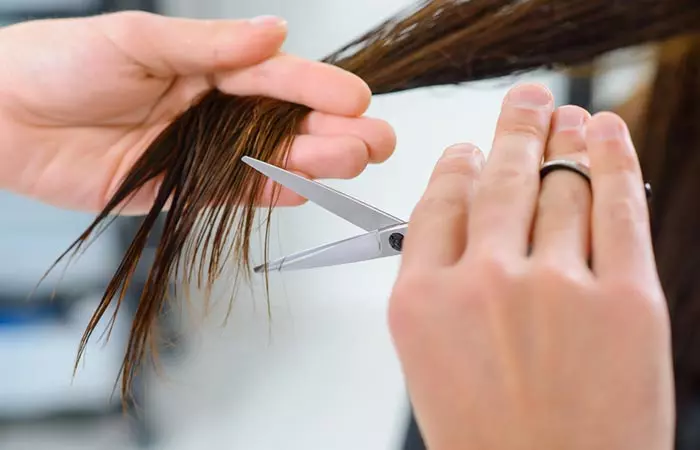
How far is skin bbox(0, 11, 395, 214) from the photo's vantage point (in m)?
0.65

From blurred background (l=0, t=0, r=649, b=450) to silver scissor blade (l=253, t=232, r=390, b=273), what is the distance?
52 cm

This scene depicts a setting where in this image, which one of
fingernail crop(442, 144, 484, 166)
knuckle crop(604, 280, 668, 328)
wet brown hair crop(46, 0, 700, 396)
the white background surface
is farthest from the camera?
the white background surface

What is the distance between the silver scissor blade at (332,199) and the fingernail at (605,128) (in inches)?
6.7

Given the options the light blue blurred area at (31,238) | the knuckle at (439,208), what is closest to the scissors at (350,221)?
the knuckle at (439,208)

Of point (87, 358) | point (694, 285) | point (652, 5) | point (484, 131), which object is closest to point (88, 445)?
point (87, 358)

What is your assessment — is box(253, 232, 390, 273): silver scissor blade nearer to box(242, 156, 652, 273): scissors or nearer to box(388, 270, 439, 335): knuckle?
box(242, 156, 652, 273): scissors

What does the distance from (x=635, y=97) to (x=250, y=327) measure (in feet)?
3.03

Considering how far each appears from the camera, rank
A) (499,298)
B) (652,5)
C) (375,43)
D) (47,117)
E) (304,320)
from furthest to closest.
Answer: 1. (304,320)
2. (47,117)
3. (375,43)
4. (652,5)
5. (499,298)

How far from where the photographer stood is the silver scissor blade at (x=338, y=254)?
1.87 feet

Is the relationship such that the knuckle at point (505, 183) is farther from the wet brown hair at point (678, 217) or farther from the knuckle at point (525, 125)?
the wet brown hair at point (678, 217)

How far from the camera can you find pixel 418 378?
1.37 feet

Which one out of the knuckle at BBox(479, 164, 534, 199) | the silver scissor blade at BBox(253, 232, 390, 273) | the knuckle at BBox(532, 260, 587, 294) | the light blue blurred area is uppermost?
the knuckle at BBox(479, 164, 534, 199)

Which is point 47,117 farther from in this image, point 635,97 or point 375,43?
point 635,97

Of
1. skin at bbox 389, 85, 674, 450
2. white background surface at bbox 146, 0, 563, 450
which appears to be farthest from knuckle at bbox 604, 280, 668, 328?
white background surface at bbox 146, 0, 563, 450
